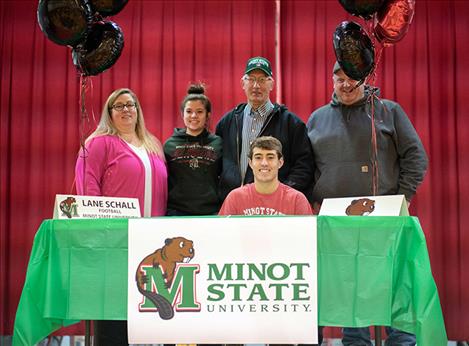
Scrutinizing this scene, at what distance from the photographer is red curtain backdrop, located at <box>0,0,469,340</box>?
5.91 m

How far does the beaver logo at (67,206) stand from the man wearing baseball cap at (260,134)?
1.18 metres

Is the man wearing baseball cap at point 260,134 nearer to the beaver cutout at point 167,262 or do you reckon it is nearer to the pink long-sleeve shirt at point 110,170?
the pink long-sleeve shirt at point 110,170

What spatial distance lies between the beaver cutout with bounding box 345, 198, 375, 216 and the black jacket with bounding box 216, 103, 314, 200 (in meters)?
0.95

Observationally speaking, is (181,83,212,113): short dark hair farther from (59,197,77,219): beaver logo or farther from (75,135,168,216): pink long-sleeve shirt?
(59,197,77,219): beaver logo

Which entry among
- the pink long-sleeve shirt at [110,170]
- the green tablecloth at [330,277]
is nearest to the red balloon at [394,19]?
the green tablecloth at [330,277]

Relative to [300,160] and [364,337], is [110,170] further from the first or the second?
[364,337]

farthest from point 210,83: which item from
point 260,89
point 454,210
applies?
point 454,210

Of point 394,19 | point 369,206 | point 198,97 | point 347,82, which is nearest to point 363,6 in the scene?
point 394,19

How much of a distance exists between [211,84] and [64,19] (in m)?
2.66

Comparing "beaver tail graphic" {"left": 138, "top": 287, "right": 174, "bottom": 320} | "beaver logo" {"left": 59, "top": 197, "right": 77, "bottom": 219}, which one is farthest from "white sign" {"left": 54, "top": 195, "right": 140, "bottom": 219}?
"beaver tail graphic" {"left": 138, "top": 287, "right": 174, "bottom": 320}

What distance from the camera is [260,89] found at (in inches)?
167

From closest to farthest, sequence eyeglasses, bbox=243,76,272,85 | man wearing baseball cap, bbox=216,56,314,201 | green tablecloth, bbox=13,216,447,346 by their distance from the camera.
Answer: green tablecloth, bbox=13,216,447,346, man wearing baseball cap, bbox=216,56,314,201, eyeglasses, bbox=243,76,272,85

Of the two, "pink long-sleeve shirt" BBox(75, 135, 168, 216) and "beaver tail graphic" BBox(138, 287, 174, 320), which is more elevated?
"pink long-sleeve shirt" BBox(75, 135, 168, 216)

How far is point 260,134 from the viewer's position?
4.21 meters
